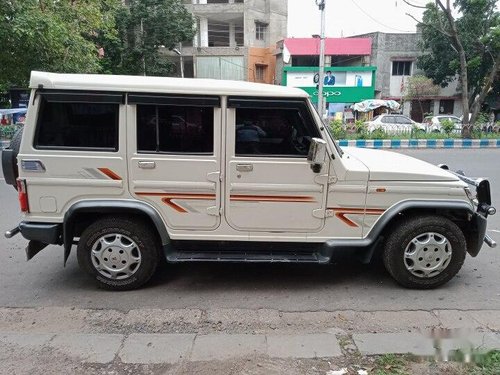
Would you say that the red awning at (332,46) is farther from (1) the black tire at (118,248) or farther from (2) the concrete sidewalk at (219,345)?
(2) the concrete sidewalk at (219,345)

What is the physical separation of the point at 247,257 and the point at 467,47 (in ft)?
89.1

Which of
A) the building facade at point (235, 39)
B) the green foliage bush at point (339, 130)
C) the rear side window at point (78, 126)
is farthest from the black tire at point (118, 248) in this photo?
the building facade at point (235, 39)

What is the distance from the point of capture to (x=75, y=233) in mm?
3896

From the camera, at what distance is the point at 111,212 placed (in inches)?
146

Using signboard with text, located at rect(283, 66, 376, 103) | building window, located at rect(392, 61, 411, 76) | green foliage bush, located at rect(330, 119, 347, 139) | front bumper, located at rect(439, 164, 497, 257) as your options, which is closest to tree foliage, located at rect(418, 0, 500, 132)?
building window, located at rect(392, 61, 411, 76)

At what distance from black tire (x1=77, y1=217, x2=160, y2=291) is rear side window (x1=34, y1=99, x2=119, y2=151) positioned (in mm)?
697

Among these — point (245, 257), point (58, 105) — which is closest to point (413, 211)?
point (245, 257)

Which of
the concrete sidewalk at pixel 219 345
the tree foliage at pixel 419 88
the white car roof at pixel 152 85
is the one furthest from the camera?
the tree foliage at pixel 419 88

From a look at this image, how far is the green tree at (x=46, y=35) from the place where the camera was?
10.9m

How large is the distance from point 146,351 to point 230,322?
0.73 meters

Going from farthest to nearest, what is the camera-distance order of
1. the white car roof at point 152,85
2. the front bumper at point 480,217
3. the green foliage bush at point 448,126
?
1. the green foliage bush at point 448,126
2. the front bumper at point 480,217
3. the white car roof at point 152,85

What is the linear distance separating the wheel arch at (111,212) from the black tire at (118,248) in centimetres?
9

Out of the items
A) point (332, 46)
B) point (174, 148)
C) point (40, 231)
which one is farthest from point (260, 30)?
point (40, 231)

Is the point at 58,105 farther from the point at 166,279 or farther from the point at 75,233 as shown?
the point at 166,279
